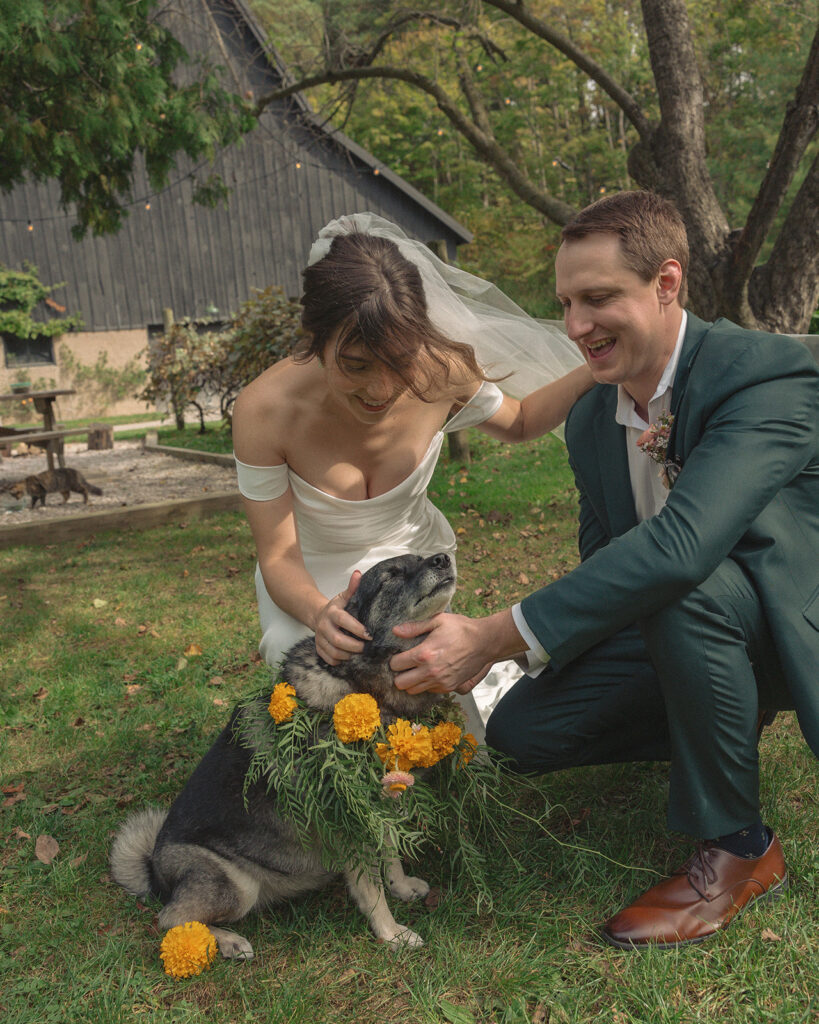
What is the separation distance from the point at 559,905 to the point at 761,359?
1811mm

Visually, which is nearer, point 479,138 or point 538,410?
point 538,410

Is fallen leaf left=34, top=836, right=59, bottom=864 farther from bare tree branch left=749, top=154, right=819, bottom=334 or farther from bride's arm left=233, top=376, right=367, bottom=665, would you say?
bare tree branch left=749, top=154, right=819, bottom=334

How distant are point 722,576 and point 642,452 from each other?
25.2 inches

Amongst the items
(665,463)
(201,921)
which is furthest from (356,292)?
(201,921)

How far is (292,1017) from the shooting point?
92.2 inches

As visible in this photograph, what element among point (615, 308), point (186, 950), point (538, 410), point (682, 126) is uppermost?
point (682, 126)

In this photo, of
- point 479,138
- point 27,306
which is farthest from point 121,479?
point 27,306

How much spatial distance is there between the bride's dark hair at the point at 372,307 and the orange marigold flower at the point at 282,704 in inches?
42.4

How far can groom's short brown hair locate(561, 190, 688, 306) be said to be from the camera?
8.29 feet

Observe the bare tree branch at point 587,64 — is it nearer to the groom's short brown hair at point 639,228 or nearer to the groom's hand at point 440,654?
the groom's short brown hair at point 639,228

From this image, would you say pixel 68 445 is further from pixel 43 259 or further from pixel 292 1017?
pixel 292 1017

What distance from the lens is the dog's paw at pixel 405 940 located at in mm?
2582

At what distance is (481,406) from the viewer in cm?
364

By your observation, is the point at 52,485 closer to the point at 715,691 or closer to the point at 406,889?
the point at 406,889
